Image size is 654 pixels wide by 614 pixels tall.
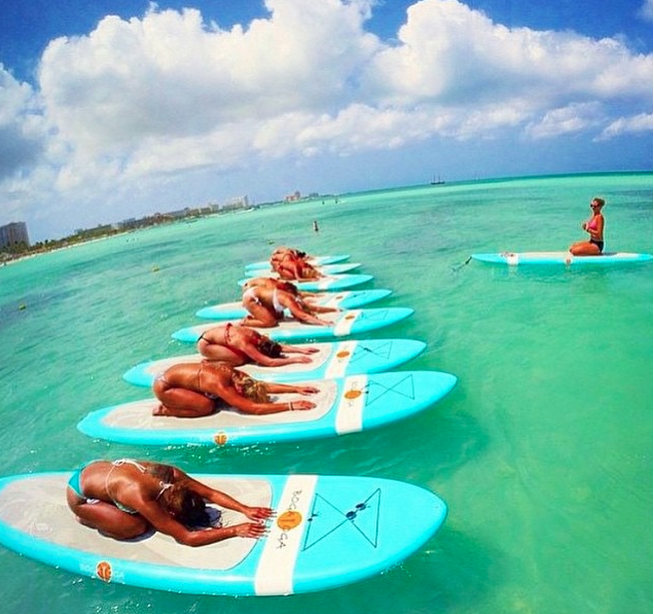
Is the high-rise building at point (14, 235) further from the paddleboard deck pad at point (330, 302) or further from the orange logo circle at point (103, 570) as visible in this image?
the orange logo circle at point (103, 570)

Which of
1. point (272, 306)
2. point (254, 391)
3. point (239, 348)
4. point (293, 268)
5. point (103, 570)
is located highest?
point (293, 268)

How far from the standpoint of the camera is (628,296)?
36.3ft

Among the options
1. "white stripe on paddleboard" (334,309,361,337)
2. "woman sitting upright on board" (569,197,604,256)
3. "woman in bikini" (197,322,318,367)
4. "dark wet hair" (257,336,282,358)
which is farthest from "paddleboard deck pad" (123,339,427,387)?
"woman sitting upright on board" (569,197,604,256)

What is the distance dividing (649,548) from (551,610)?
119 cm

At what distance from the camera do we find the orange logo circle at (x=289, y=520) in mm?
4206

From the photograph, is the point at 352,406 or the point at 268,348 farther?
the point at 268,348

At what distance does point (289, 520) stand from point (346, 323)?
18.1 ft

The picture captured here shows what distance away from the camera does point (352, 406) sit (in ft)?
19.7

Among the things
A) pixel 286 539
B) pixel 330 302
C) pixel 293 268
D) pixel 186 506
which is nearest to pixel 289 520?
pixel 286 539

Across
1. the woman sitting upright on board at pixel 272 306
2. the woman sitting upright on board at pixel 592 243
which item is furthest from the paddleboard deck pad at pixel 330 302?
the woman sitting upright on board at pixel 592 243

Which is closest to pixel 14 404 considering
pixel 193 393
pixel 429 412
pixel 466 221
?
pixel 193 393

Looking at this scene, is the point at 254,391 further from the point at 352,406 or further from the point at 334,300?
the point at 334,300

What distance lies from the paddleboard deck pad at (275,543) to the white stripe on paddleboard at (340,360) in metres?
2.49

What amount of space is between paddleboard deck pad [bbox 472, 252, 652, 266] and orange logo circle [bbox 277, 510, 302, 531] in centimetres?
1197
